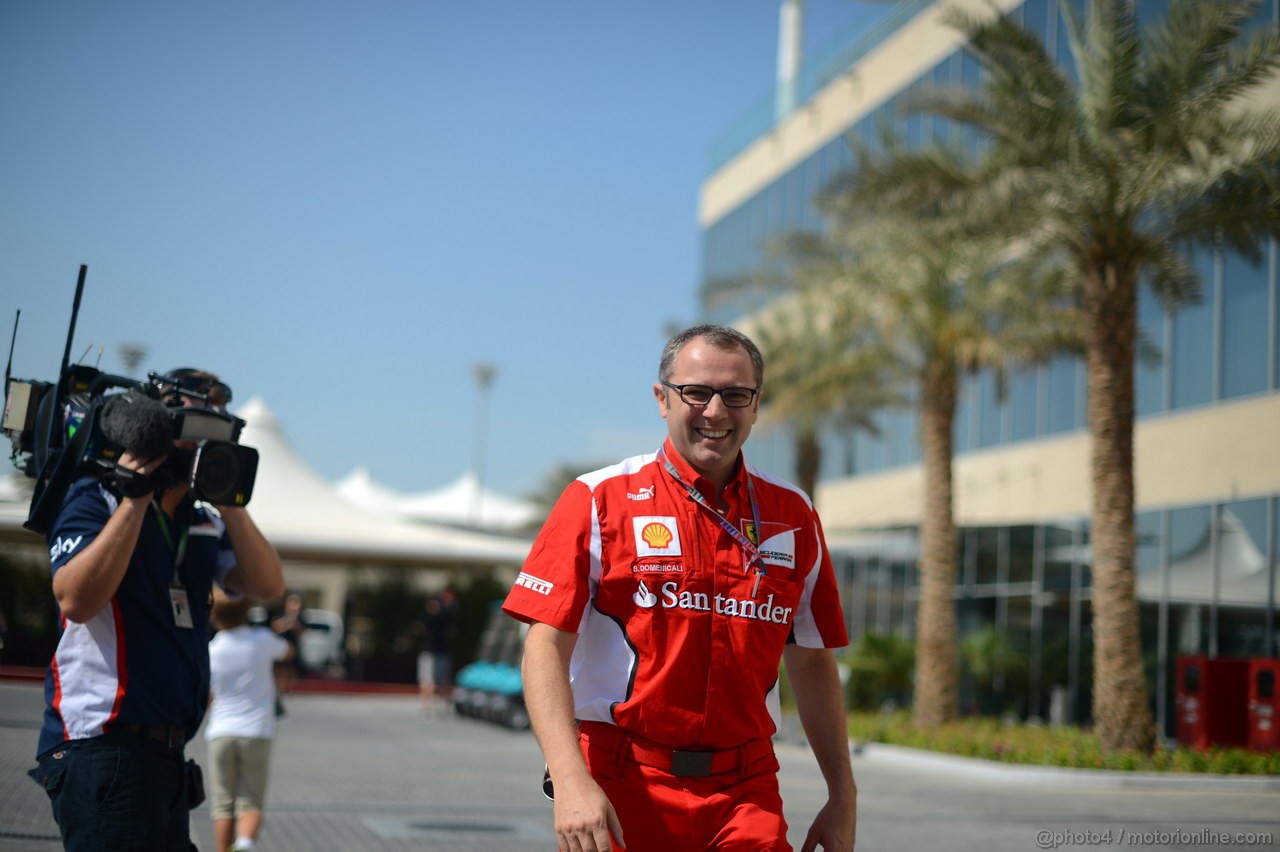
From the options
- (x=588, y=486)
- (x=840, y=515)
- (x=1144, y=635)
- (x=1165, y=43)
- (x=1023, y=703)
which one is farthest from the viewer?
(x=840, y=515)

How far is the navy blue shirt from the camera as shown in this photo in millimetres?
4066

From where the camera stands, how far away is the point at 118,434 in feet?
13.5

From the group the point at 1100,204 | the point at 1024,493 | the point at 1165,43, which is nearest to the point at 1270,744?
the point at 1100,204

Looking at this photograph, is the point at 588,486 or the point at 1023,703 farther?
the point at 1023,703

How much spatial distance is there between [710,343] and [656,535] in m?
0.51

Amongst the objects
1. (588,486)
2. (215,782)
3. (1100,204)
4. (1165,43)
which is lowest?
(215,782)

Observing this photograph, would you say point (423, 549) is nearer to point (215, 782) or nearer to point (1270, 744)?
point (1270, 744)

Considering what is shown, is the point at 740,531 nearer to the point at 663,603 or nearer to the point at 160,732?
the point at 663,603

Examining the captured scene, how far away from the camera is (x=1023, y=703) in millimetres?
25297

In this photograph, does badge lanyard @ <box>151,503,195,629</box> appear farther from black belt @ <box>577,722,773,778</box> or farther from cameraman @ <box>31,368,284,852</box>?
black belt @ <box>577,722,773,778</box>

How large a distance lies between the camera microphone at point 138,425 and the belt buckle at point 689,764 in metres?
1.77

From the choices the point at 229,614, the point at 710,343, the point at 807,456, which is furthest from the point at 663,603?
the point at 807,456

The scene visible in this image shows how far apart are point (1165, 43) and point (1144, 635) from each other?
9582mm

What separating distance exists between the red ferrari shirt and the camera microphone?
1.28 m
